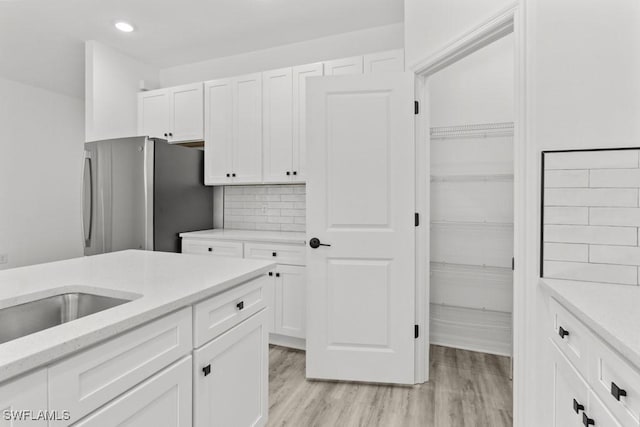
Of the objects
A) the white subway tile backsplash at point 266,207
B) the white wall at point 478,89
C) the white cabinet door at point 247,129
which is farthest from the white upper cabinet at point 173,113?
the white wall at point 478,89

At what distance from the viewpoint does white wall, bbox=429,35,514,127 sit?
2.67 metres

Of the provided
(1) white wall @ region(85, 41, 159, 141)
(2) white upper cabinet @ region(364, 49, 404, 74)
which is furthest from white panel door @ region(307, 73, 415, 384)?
(1) white wall @ region(85, 41, 159, 141)

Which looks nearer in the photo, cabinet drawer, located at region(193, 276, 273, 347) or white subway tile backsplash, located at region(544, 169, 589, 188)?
cabinet drawer, located at region(193, 276, 273, 347)

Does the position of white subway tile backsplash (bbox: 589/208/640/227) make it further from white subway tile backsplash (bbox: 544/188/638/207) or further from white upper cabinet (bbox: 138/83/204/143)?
white upper cabinet (bbox: 138/83/204/143)

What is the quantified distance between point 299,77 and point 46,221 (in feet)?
14.0

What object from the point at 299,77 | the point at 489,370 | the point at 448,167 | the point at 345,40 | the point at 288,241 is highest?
the point at 345,40

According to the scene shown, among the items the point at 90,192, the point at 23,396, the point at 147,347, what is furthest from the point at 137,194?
the point at 23,396

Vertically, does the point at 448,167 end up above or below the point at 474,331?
above

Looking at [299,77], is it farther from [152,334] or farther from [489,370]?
[489,370]

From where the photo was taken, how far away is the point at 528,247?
149 centimetres

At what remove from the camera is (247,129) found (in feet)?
10.5

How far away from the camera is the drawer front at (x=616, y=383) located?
2.53 feet

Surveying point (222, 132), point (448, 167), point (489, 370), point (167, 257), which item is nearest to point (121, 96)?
point (222, 132)

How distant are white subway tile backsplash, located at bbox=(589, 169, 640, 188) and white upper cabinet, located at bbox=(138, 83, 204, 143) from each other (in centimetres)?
316
